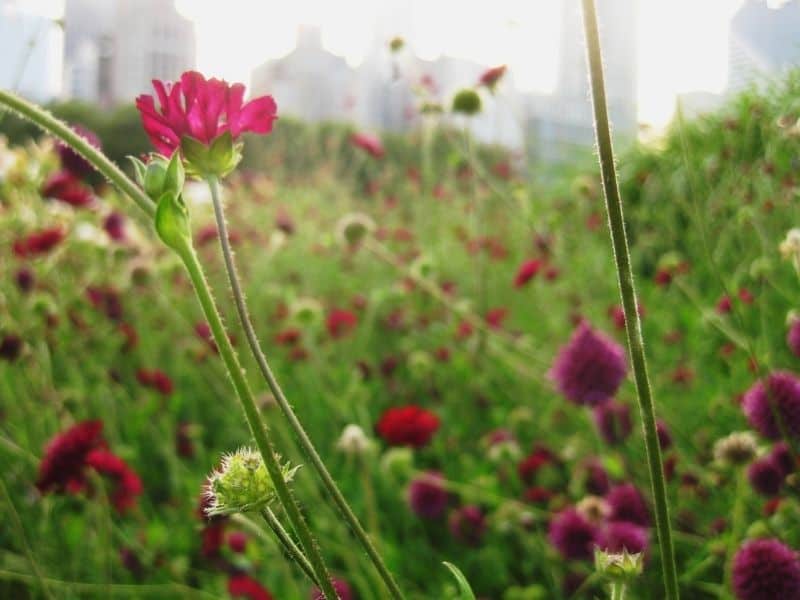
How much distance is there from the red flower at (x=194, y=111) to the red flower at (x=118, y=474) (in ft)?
2.17

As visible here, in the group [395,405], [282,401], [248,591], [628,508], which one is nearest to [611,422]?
[628,508]

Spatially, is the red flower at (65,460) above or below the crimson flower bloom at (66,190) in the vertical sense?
below

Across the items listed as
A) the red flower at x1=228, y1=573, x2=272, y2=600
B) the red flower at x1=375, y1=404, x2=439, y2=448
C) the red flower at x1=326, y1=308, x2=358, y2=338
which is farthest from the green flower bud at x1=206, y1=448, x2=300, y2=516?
the red flower at x1=326, y1=308, x2=358, y2=338

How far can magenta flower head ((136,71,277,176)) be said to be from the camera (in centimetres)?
41

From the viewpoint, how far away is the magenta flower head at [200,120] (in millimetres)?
412

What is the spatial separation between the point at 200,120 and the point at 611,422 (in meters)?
0.79

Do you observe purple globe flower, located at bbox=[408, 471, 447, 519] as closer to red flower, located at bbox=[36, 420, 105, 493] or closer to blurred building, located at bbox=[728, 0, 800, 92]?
red flower, located at bbox=[36, 420, 105, 493]

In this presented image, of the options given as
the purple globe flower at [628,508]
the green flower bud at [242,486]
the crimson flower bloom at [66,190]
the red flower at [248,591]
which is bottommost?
the red flower at [248,591]

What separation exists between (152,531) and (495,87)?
1.04 m

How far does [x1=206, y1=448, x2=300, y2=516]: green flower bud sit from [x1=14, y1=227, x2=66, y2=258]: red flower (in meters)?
1.22

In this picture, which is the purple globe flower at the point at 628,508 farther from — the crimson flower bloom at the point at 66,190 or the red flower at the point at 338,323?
the crimson flower bloom at the point at 66,190

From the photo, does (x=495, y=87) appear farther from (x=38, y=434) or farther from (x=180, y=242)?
(x=180, y=242)

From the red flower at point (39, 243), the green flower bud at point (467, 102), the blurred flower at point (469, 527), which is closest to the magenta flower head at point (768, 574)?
the blurred flower at point (469, 527)

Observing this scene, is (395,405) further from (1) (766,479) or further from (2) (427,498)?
(1) (766,479)
